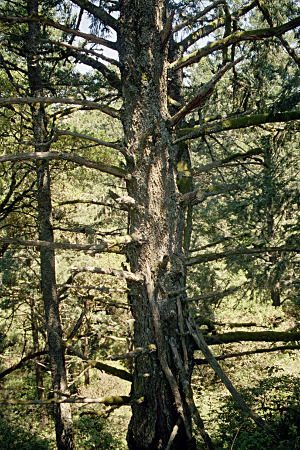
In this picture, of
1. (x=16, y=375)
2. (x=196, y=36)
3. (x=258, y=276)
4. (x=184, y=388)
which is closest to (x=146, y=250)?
(x=184, y=388)

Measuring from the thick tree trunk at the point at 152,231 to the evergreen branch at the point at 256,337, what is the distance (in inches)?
17.6

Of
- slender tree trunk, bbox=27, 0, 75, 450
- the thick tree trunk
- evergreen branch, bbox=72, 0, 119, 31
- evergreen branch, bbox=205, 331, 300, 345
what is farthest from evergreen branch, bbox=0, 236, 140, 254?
slender tree trunk, bbox=27, 0, 75, 450

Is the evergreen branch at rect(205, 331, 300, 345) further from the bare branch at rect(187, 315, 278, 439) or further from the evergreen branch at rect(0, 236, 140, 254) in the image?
the evergreen branch at rect(0, 236, 140, 254)

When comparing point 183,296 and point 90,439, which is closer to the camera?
point 183,296

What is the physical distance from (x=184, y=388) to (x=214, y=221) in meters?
14.6

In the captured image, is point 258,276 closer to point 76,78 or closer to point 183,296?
point 183,296

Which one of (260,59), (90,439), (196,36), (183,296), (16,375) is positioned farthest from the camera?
(16,375)

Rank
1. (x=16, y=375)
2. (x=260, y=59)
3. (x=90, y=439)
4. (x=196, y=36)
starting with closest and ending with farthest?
(x=260, y=59), (x=196, y=36), (x=90, y=439), (x=16, y=375)

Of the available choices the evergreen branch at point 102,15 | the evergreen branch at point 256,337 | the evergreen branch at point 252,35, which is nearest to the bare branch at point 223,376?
the evergreen branch at point 256,337

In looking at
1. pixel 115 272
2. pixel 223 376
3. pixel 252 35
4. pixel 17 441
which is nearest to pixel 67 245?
pixel 115 272


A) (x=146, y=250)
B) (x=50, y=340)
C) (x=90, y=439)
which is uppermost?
(x=146, y=250)

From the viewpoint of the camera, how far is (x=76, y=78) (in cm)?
690

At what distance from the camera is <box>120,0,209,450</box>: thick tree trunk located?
4.18 meters

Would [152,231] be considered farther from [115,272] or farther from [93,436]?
[93,436]
